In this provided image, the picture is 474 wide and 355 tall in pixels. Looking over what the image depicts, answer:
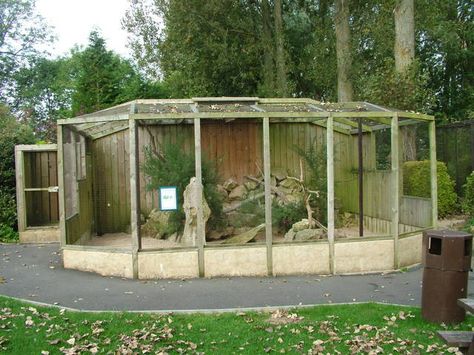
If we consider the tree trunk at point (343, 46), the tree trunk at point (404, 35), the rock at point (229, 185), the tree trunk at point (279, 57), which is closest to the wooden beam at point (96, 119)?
the rock at point (229, 185)

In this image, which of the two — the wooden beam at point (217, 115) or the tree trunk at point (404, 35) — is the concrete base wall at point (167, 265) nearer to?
the wooden beam at point (217, 115)

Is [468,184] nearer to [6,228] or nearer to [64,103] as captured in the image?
[6,228]

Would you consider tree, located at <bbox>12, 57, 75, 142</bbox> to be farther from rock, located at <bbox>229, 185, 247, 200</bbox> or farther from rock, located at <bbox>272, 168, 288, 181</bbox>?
rock, located at <bbox>229, 185, 247, 200</bbox>

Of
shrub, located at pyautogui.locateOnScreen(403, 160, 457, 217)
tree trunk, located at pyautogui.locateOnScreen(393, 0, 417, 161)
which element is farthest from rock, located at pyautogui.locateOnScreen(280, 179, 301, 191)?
tree trunk, located at pyautogui.locateOnScreen(393, 0, 417, 161)

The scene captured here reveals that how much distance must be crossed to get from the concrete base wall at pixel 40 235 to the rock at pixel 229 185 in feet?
14.6

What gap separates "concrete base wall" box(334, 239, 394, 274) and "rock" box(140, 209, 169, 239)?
310 cm

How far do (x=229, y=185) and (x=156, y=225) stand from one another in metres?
1.83

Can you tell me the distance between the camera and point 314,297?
23.7 ft

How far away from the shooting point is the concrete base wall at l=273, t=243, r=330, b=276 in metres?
8.68

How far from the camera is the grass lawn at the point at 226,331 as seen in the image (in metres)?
5.33

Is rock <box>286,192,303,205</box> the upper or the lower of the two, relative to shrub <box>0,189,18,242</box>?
upper

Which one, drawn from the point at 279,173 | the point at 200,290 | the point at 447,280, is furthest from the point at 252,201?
the point at 447,280

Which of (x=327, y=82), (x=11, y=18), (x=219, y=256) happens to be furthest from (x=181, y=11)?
(x=11, y=18)

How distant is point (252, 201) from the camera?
9.48 metres
